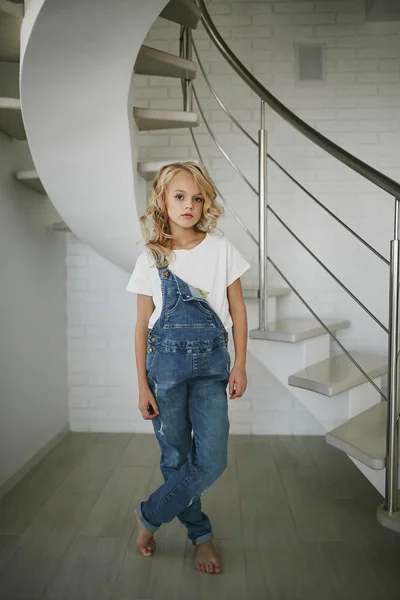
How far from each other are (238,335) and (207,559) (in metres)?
0.72

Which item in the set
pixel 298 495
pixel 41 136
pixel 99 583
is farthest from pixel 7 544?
pixel 41 136

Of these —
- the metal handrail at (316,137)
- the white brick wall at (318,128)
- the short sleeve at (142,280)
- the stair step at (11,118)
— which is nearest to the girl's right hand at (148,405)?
the short sleeve at (142,280)

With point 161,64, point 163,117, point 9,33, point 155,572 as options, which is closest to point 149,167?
point 163,117

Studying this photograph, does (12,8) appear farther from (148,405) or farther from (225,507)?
(225,507)

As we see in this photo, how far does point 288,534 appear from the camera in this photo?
176 cm

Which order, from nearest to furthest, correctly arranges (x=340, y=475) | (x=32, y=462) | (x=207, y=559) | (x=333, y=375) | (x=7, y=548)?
(x=207, y=559)
(x=7, y=548)
(x=333, y=375)
(x=340, y=475)
(x=32, y=462)

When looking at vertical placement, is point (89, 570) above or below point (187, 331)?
below

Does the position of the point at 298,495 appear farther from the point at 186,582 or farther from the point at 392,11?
the point at 392,11

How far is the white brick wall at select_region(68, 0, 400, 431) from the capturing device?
2.80 metres

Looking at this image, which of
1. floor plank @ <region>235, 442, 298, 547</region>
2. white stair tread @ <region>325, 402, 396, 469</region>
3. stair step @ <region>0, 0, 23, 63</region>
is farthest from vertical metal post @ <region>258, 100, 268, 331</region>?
stair step @ <region>0, 0, 23, 63</region>

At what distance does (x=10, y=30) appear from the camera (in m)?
1.62

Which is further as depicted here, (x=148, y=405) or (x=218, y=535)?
(x=218, y=535)

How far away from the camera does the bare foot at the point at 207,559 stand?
60.3 inches

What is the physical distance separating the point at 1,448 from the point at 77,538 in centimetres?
62
